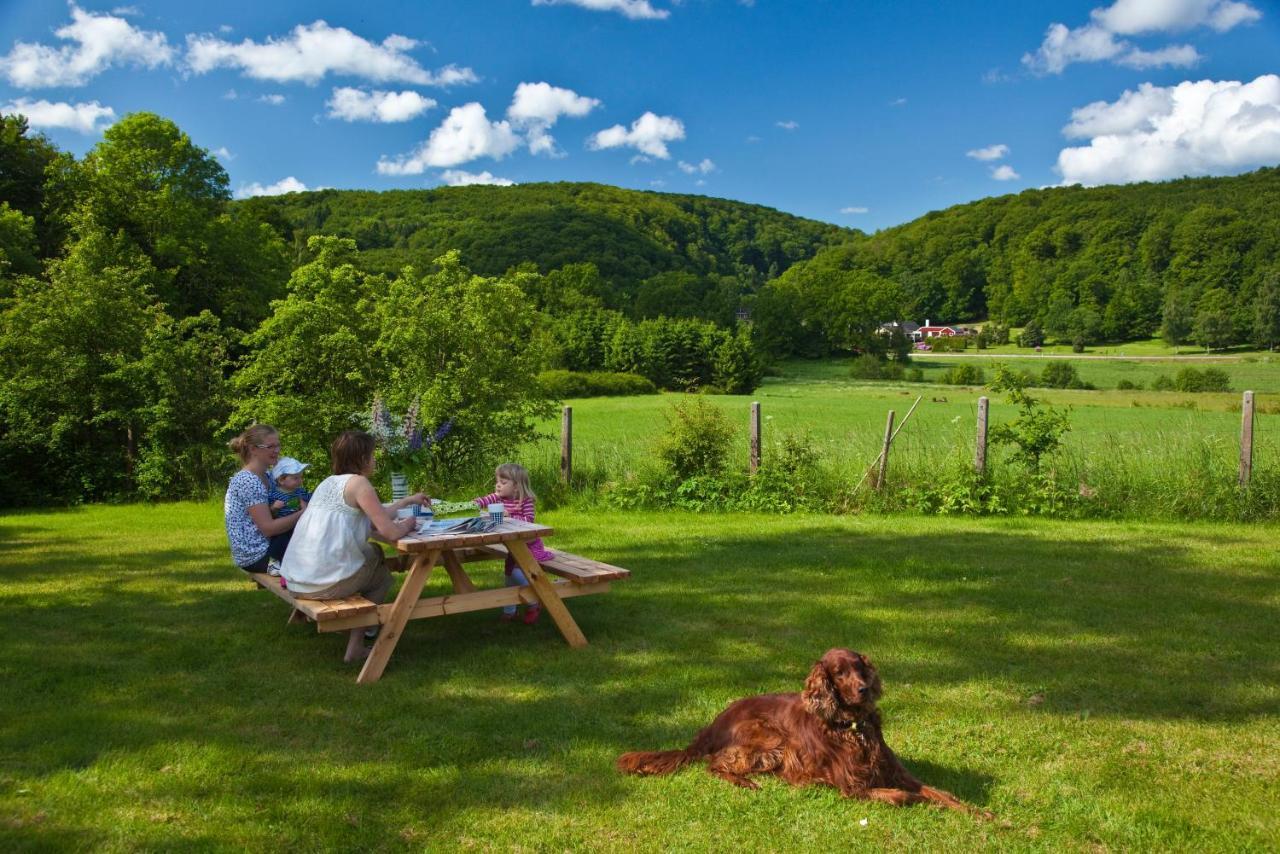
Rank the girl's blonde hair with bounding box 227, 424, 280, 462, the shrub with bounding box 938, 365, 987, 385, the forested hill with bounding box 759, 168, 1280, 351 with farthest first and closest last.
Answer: the forested hill with bounding box 759, 168, 1280, 351 → the shrub with bounding box 938, 365, 987, 385 → the girl's blonde hair with bounding box 227, 424, 280, 462

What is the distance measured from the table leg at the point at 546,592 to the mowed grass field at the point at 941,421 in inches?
285

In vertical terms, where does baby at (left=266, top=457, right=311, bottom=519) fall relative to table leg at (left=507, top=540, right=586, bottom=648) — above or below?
above

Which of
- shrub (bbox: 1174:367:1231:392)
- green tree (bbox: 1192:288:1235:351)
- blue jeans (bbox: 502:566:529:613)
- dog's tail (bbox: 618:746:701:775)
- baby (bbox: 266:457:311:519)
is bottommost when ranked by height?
shrub (bbox: 1174:367:1231:392)

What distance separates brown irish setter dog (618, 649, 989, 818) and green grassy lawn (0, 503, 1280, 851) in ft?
0.28

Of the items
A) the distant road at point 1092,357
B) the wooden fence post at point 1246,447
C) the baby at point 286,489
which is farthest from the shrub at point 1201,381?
the baby at point 286,489

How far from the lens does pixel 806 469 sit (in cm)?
1213

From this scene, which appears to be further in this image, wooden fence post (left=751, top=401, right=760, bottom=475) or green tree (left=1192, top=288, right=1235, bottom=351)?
green tree (left=1192, top=288, right=1235, bottom=351)

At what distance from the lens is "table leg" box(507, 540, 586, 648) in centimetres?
552

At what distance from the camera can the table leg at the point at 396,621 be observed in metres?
5.07

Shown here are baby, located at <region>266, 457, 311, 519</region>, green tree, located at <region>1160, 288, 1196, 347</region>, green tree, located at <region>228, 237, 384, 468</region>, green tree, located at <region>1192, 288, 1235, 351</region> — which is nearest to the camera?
baby, located at <region>266, 457, 311, 519</region>

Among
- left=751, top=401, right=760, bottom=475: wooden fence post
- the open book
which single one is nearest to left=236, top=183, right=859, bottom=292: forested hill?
left=751, top=401, right=760, bottom=475: wooden fence post

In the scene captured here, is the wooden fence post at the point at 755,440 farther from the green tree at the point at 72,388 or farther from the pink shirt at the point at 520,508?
the green tree at the point at 72,388

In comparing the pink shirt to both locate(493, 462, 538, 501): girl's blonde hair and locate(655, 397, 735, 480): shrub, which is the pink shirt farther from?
locate(655, 397, 735, 480): shrub

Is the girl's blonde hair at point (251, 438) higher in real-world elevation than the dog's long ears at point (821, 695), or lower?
higher
